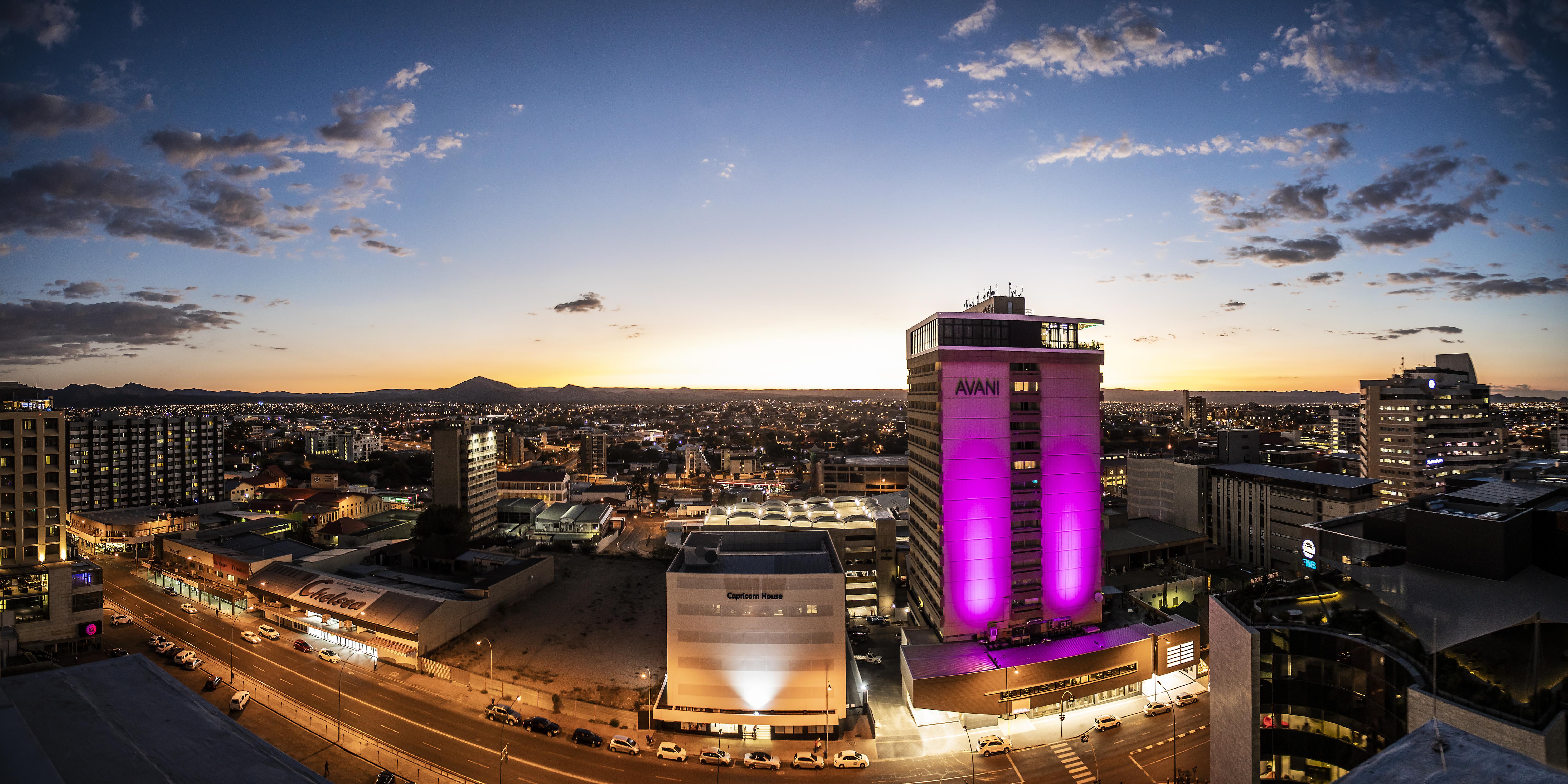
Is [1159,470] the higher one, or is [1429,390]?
[1429,390]

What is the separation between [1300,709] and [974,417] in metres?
22.6

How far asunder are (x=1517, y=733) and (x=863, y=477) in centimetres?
8259

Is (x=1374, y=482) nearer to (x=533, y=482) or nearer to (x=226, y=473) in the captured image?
(x=533, y=482)

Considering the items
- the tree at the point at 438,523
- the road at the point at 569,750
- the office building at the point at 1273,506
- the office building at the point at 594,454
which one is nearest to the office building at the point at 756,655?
the road at the point at 569,750

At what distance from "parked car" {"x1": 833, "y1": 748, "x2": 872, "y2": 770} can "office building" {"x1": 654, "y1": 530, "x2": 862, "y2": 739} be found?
7.31 ft

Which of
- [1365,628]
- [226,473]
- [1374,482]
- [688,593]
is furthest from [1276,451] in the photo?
[226,473]

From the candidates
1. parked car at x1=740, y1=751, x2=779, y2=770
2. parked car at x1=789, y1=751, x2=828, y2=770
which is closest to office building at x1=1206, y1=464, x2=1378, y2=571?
parked car at x1=789, y1=751, x2=828, y2=770

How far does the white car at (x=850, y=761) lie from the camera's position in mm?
30297

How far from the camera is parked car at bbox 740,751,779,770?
30.2m

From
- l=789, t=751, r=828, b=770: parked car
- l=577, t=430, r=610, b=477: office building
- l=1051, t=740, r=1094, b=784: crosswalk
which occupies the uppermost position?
l=577, t=430, r=610, b=477: office building

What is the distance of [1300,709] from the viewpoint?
21.4 metres

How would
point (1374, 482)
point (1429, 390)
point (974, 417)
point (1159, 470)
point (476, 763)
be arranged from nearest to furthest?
point (476, 763)
point (974, 417)
point (1374, 482)
point (1429, 390)
point (1159, 470)

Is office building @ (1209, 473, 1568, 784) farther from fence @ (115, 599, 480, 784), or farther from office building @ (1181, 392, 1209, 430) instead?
office building @ (1181, 392, 1209, 430)

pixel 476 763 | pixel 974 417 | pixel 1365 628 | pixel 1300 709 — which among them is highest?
pixel 974 417
